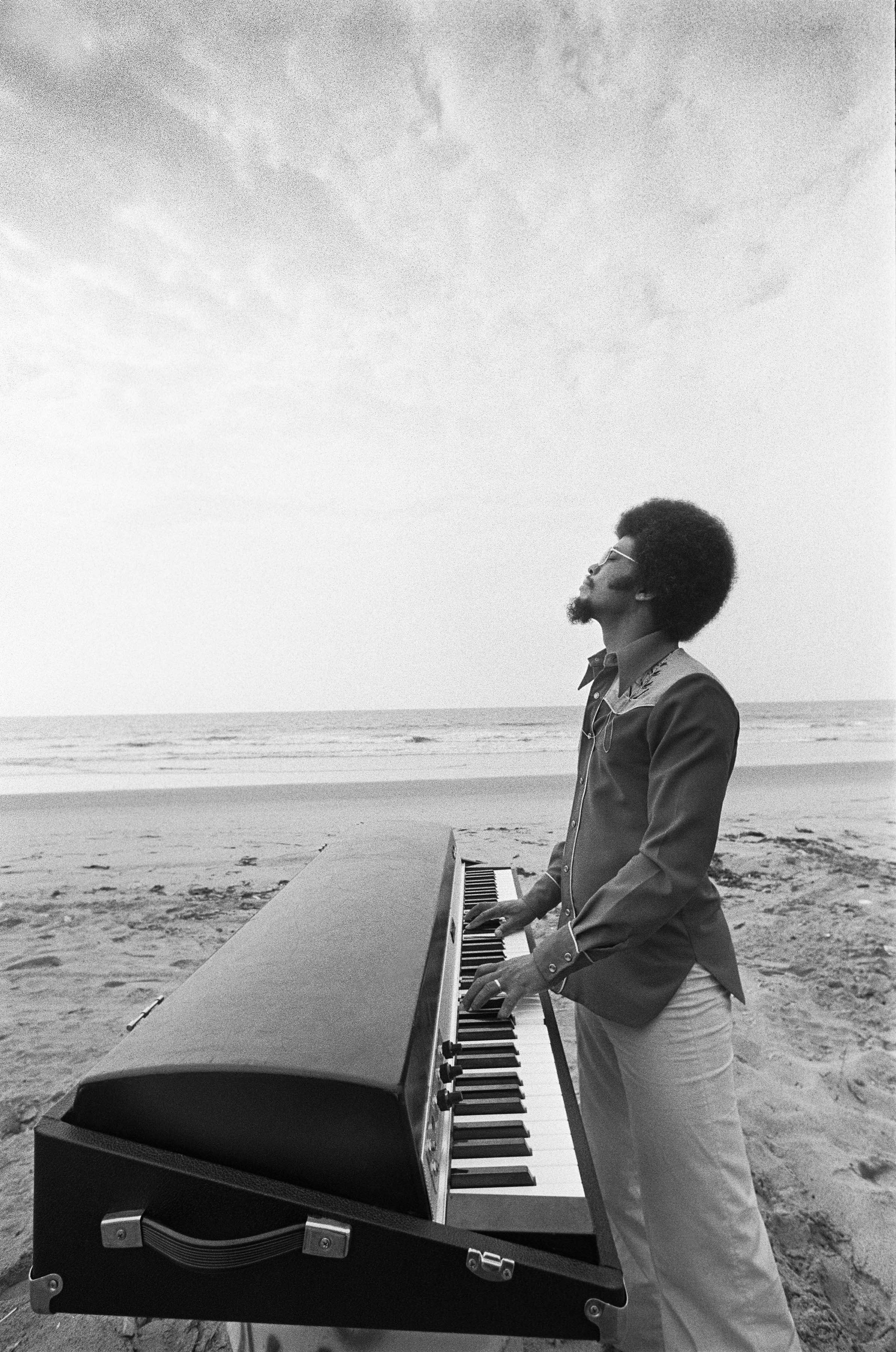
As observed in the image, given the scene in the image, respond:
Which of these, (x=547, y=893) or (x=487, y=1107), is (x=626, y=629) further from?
(x=487, y=1107)

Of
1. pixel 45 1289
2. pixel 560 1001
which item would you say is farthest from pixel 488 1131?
pixel 560 1001

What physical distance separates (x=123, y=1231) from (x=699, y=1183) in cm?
119

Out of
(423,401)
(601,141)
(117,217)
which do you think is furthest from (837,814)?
(423,401)

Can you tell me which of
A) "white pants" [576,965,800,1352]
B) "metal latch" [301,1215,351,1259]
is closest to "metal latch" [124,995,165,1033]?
"metal latch" [301,1215,351,1259]

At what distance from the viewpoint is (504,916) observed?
2363 millimetres

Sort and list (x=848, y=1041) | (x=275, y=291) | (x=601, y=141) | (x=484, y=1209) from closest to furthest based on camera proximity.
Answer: (x=484, y=1209) < (x=848, y=1041) < (x=601, y=141) < (x=275, y=291)

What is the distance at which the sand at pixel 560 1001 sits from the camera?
2.52 m

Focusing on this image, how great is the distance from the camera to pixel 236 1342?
1911 mm

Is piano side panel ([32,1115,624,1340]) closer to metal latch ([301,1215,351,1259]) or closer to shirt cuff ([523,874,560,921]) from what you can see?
metal latch ([301,1215,351,1259])

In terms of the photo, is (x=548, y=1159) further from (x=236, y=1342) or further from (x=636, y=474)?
(x=636, y=474)

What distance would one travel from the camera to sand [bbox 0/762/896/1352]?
8.27 ft

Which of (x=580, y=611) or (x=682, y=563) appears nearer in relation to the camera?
(x=682, y=563)

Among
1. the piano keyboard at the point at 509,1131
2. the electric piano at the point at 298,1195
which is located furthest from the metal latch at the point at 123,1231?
the piano keyboard at the point at 509,1131

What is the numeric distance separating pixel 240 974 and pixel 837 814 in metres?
11.1
